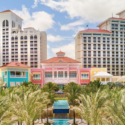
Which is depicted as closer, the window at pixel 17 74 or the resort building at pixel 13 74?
the resort building at pixel 13 74

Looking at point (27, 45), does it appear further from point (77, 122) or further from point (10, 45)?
point (77, 122)

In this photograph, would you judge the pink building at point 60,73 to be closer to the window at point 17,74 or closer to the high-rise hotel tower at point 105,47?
the window at point 17,74

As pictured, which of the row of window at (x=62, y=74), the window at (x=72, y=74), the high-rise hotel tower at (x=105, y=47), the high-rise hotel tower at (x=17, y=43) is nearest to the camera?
the row of window at (x=62, y=74)

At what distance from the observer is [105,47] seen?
3246 inches

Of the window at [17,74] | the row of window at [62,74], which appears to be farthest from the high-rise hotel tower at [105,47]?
the window at [17,74]

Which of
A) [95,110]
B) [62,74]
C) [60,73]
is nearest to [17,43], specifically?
[60,73]

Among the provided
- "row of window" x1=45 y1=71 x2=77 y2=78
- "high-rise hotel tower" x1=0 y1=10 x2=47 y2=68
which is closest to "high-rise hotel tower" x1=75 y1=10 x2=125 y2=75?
"high-rise hotel tower" x1=0 y1=10 x2=47 y2=68

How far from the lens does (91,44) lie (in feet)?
268

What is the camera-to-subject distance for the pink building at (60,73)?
54906mm

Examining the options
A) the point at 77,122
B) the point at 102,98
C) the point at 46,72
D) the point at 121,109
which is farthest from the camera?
the point at 46,72

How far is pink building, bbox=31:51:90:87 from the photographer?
54.9m

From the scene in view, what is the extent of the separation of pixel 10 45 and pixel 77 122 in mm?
65362

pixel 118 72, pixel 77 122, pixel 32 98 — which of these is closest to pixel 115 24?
pixel 118 72

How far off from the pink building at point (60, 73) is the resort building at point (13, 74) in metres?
4.21
